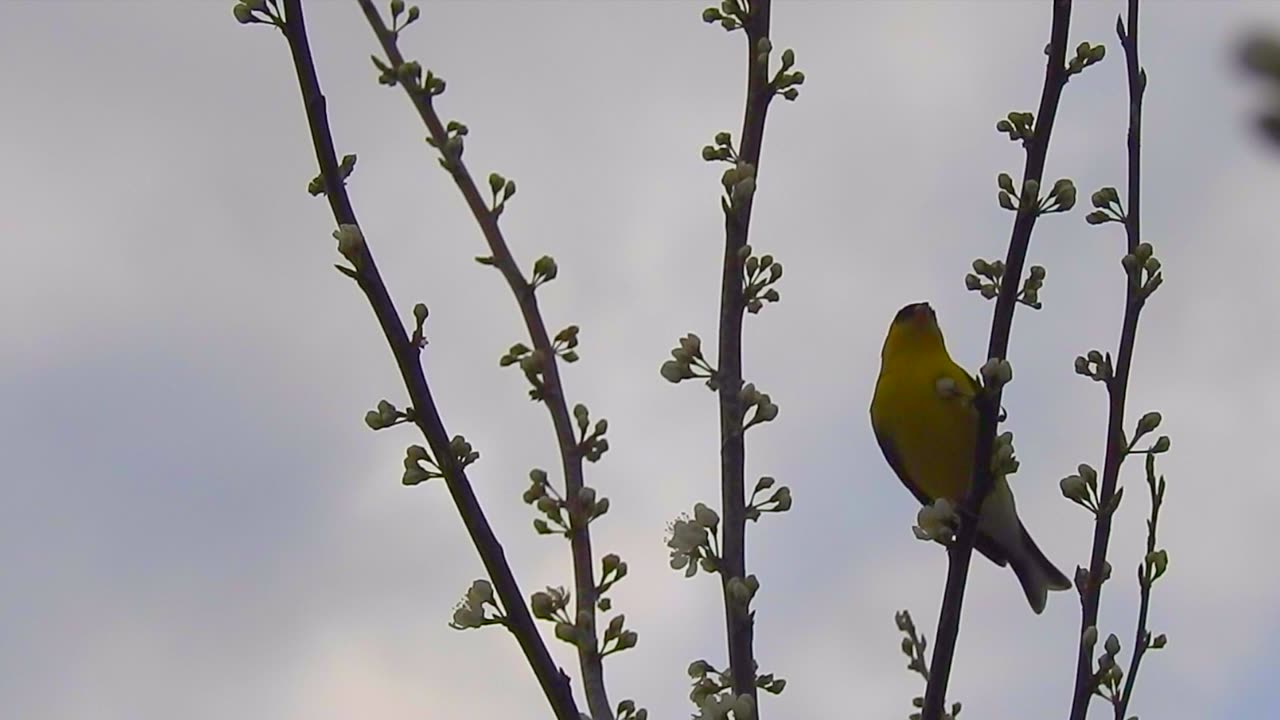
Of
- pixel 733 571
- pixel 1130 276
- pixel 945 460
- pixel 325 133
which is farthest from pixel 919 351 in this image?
pixel 325 133

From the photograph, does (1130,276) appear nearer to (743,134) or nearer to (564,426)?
(743,134)

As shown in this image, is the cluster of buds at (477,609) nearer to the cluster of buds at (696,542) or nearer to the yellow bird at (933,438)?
the cluster of buds at (696,542)

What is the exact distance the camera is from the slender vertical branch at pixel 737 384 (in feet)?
8.43

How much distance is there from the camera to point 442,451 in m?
2.37

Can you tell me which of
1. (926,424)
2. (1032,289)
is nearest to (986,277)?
(1032,289)

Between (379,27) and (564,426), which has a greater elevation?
(379,27)

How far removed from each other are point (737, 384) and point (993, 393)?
1.71 feet

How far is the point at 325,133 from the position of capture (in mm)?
2434

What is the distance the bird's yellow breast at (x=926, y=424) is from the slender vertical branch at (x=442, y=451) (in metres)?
4.30

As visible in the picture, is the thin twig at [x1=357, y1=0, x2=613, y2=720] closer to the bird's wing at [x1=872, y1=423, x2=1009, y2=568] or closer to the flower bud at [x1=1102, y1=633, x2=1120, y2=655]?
the flower bud at [x1=1102, y1=633, x2=1120, y2=655]

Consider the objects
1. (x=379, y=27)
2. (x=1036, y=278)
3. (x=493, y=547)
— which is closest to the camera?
(x=493, y=547)

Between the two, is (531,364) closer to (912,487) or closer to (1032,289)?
(1032,289)

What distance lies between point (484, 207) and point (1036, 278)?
1192 millimetres

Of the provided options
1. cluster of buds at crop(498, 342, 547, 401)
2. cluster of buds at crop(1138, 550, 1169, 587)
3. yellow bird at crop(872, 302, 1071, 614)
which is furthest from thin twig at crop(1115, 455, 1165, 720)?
yellow bird at crop(872, 302, 1071, 614)
